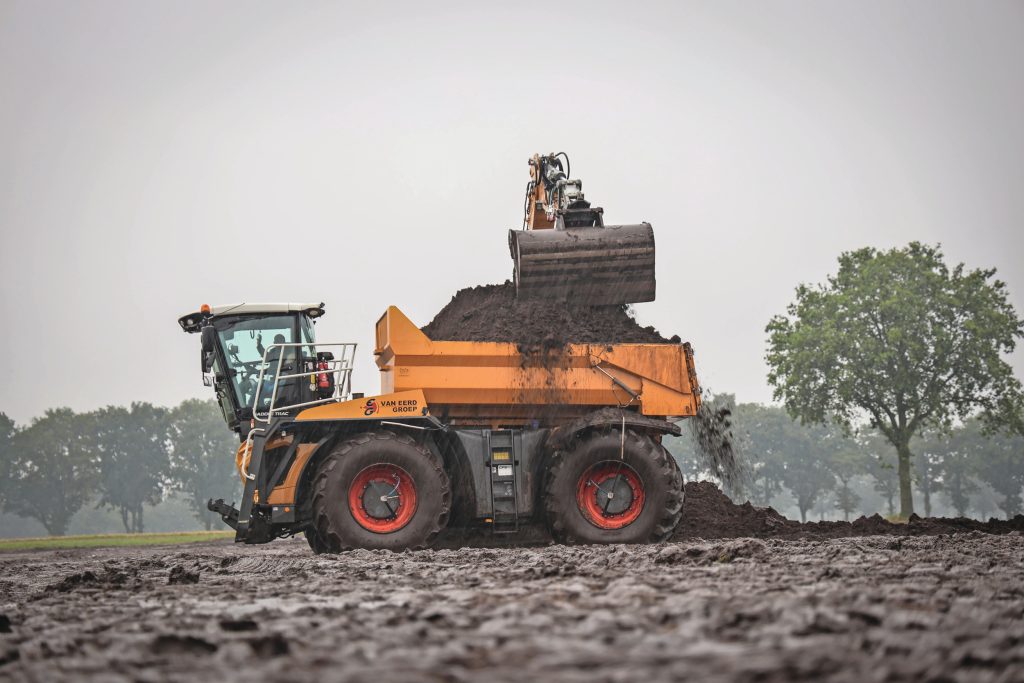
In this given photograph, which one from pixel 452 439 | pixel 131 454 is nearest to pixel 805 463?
pixel 131 454

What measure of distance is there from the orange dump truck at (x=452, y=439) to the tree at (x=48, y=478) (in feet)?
231

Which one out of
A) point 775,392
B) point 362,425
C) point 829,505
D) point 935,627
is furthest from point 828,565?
point 829,505

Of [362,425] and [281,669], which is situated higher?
[362,425]

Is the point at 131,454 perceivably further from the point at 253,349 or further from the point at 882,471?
the point at 253,349

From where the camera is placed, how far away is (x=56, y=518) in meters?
76.6

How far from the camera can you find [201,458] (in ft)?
263

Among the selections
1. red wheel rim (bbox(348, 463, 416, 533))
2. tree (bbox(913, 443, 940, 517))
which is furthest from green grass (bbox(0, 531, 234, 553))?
tree (bbox(913, 443, 940, 517))

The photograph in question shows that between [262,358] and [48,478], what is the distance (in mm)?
71736

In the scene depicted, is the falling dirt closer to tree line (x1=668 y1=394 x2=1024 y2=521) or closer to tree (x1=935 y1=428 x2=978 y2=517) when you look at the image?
tree line (x1=668 y1=394 x2=1024 y2=521)

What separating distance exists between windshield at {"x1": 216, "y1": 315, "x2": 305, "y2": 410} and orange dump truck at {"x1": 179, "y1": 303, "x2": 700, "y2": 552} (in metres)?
0.03

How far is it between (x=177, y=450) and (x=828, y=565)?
78555 millimetres

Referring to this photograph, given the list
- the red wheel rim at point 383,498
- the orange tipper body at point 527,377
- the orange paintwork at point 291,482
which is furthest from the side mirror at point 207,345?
the red wheel rim at point 383,498

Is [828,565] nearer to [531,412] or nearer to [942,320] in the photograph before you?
[531,412]

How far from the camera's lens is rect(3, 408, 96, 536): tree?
75.9 m
